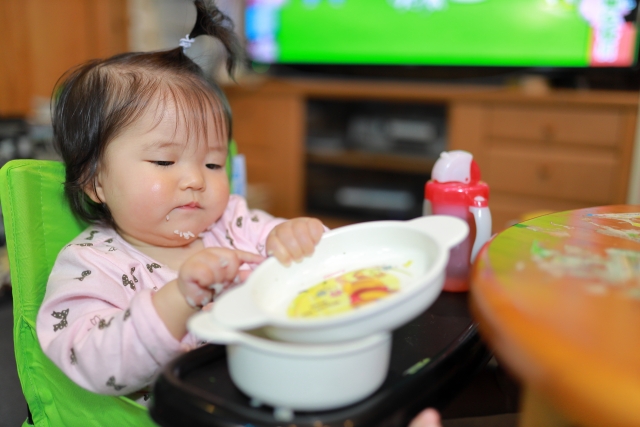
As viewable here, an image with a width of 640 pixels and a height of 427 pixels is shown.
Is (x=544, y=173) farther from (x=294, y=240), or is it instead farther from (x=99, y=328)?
(x=99, y=328)

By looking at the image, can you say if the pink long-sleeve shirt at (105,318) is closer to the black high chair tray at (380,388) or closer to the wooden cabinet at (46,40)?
the black high chair tray at (380,388)

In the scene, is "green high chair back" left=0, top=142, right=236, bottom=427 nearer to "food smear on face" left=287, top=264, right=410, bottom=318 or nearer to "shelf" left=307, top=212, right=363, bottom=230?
"food smear on face" left=287, top=264, right=410, bottom=318

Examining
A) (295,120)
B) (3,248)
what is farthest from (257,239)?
(295,120)

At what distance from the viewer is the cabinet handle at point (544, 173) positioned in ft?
6.45

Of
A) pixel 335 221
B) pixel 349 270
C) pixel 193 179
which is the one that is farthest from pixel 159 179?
pixel 335 221

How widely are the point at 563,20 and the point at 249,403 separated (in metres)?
1.97

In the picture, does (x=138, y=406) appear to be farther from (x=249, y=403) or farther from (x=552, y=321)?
(x=552, y=321)

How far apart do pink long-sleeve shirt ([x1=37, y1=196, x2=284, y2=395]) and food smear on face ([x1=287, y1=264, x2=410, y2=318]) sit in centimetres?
15

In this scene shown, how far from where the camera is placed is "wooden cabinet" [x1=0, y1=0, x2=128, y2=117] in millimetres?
2199

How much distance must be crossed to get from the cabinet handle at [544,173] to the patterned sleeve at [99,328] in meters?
1.65

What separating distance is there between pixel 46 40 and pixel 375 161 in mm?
1470

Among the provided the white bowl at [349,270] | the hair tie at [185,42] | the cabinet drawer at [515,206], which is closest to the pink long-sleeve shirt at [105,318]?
the white bowl at [349,270]

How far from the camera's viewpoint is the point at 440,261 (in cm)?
47

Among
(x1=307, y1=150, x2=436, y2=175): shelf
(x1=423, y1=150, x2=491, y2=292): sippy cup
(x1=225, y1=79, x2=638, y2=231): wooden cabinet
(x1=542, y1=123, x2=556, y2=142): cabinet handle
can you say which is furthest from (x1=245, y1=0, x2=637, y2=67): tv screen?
(x1=423, y1=150, x2=491, y2=292): sippy cup
